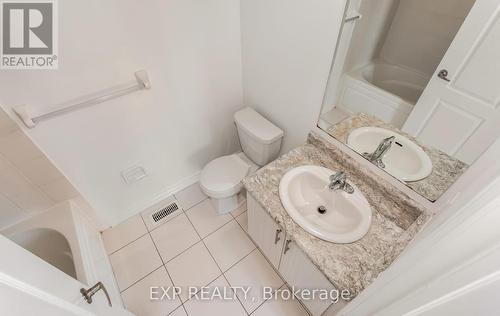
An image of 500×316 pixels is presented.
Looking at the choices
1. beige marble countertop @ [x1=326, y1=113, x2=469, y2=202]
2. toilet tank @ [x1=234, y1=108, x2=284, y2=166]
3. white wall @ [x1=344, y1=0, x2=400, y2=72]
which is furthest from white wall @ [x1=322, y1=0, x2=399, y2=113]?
toilet tank @ [x1=234, y1=108, x2=284, y2=166]

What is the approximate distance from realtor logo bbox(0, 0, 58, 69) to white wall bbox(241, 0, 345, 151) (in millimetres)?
1005

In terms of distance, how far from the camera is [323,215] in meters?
1.20

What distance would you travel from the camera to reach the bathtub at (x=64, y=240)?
1.31 metres

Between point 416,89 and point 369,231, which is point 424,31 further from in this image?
point 369,231

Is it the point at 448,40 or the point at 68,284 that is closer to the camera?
the point at 68,284

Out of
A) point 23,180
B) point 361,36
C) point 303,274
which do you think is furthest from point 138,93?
point 303,274

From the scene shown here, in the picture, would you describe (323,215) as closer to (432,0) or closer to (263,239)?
(263,239)

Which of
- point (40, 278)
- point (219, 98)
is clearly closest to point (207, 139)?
point (219, 98)

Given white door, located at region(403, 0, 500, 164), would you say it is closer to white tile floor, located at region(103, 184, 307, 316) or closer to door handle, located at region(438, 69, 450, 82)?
door handle, located at region(438, 69, 450, 82)

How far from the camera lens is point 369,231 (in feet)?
3.41

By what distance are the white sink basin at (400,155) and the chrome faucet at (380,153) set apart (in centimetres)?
1

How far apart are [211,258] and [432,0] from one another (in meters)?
1.76

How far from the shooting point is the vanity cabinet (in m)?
1.09

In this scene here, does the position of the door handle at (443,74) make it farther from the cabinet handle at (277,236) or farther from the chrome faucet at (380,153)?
the cabinet handle at (277,236)
